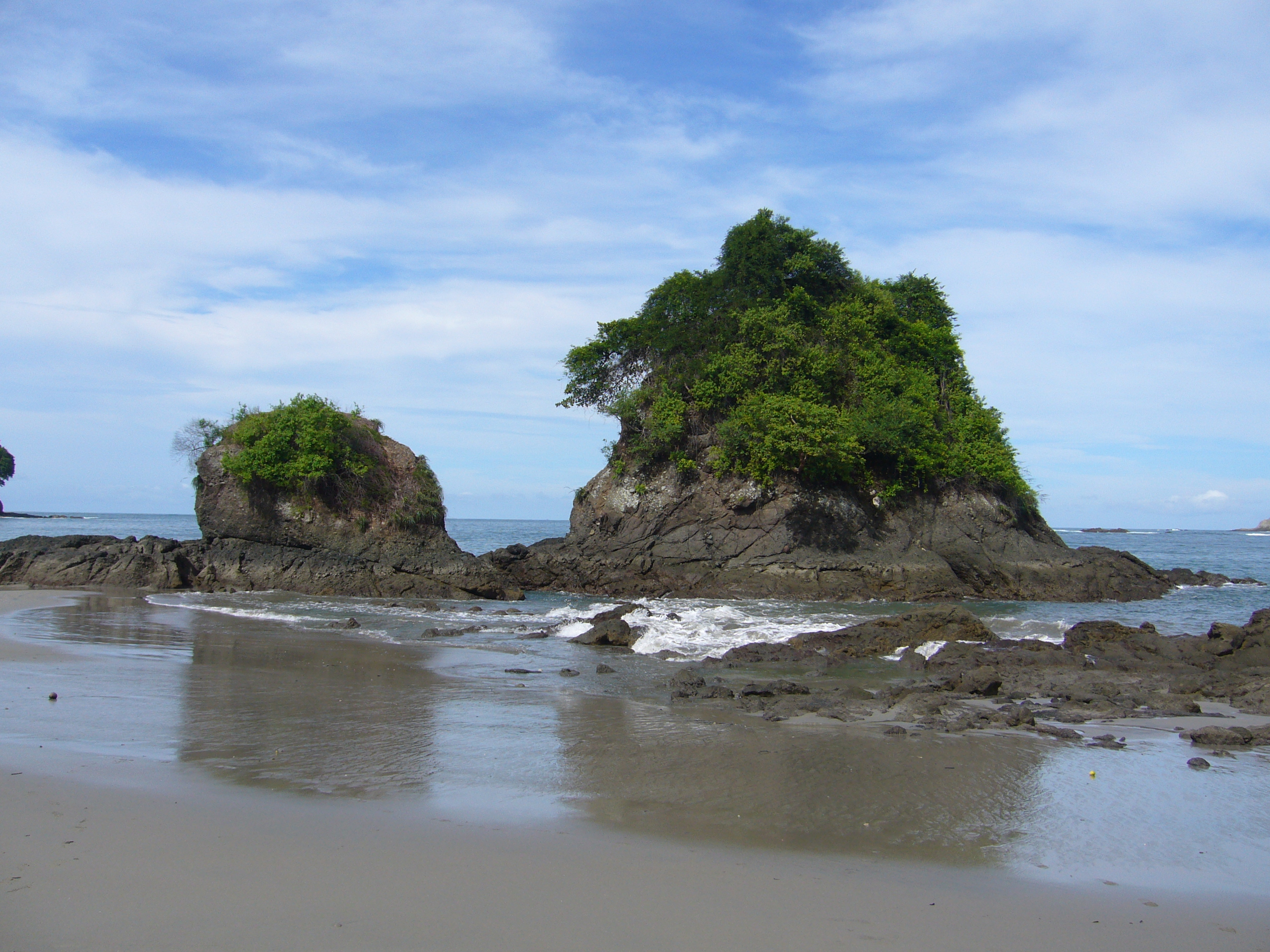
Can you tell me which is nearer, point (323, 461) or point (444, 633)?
point (444, 633)

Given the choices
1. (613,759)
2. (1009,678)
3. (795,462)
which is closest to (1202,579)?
(795,462)

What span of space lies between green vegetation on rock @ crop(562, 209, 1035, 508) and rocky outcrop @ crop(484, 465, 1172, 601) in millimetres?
795

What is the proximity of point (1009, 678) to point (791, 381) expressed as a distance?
18365 mm

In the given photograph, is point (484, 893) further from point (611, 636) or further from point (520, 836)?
point (611, 636)

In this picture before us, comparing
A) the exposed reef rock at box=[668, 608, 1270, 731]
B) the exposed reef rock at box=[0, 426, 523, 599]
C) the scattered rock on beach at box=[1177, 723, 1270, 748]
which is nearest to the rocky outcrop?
the exposed reef rock at box=[0, 426, 523, 599]

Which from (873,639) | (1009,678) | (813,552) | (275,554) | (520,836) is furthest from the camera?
(813,552)

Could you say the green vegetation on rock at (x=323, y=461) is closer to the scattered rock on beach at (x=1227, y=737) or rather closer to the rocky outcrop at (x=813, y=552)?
the rocky outcrop at (x=813, y=552)

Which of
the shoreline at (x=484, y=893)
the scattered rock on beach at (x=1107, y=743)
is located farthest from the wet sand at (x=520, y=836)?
the scattered rock on beach at (x=1107, y=743)

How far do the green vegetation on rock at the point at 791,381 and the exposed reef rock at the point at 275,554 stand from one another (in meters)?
7.46

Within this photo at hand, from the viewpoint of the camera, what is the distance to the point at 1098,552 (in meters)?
28.5

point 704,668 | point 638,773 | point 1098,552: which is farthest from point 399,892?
point 1098,552

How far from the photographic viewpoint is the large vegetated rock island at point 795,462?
26234 mm

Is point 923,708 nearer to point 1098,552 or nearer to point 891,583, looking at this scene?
point 891,583

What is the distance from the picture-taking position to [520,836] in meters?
4.85
